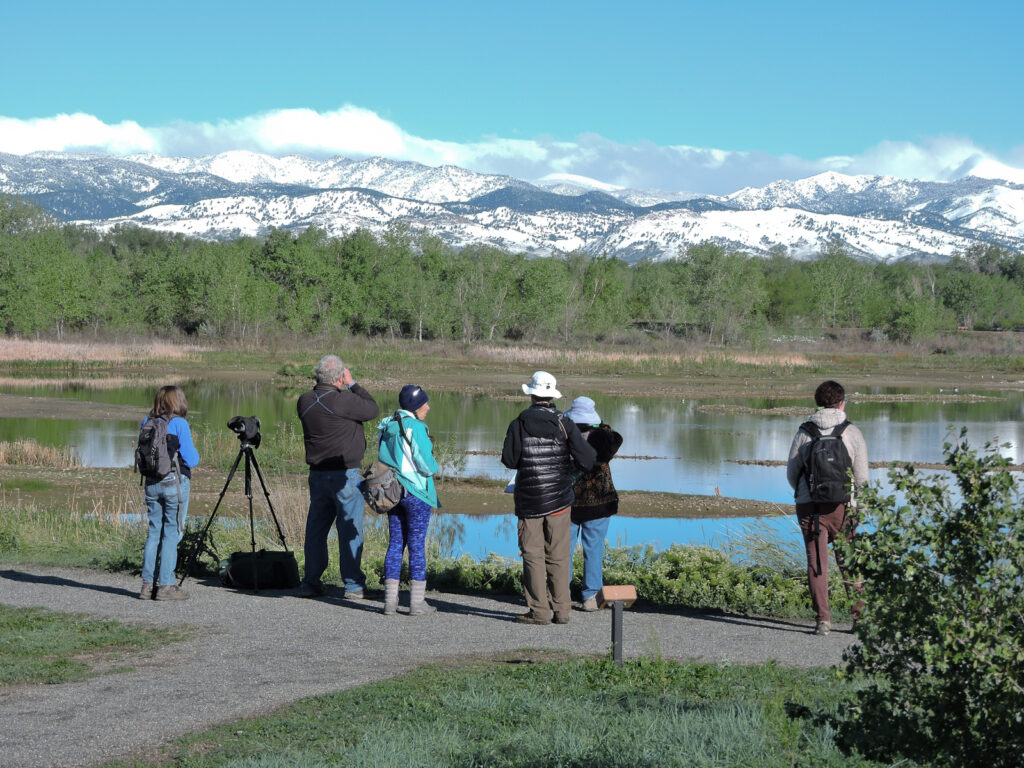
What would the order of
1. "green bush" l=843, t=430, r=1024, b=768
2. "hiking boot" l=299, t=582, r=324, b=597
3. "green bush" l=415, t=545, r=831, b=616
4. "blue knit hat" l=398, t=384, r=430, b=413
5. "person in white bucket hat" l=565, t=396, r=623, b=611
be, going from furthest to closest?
"hiking boot" l=299, t=582, r=324, b=597 < "green bush" l=415, t=545, r=831, b=616 < "person in white bucket hat" l=565, t=396, r=623, b=611 < "blue knit hat" l=398, t=384, r=430, b=413 < "green bush" l=843, t=430, r=1024, b=768

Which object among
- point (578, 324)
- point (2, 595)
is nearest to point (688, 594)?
point (2, 595)

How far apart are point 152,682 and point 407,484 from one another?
2.95 metres

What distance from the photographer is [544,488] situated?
948 centimetres

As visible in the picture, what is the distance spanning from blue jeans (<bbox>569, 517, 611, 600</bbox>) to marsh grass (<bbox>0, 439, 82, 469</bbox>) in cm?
1860

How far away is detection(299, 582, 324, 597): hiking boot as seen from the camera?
10727 millimetres

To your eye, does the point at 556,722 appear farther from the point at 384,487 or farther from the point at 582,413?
the point at 582,413

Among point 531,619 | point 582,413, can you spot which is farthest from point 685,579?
point 582,413

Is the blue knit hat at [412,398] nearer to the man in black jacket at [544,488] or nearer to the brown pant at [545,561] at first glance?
the man in black jacket at [544,488]

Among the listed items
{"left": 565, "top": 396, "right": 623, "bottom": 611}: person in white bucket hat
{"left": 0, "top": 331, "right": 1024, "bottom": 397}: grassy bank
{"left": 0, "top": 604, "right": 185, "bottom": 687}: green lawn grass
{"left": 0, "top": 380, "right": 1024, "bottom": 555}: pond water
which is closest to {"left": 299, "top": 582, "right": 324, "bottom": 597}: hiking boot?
{"left": 0, "top": 604, "right": 185, "bottom": 687}: green lawn grass

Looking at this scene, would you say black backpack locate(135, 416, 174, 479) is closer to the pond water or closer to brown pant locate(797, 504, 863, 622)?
brown pant locate(797, 504, 863, 622)

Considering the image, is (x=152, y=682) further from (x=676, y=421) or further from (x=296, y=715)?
(x=676, y=421)

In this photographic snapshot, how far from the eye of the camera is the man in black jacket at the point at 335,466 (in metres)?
10.5

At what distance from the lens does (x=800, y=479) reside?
9.24 metres

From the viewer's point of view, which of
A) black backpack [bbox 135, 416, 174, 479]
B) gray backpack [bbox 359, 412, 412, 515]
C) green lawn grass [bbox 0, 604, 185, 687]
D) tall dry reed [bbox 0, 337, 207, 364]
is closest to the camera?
green lawn grass [bbox 0, 604, 185, 687]
